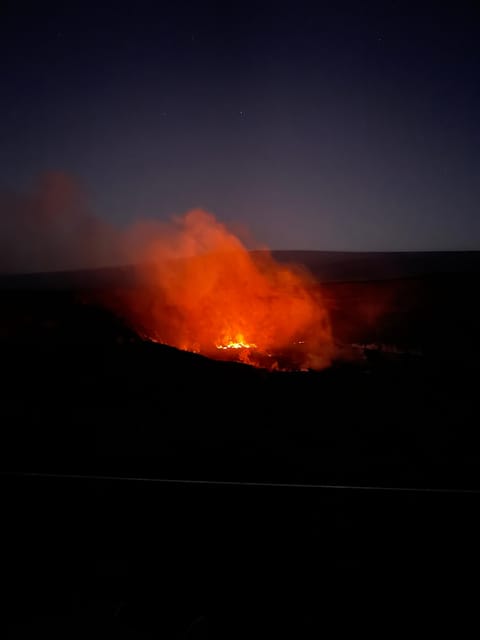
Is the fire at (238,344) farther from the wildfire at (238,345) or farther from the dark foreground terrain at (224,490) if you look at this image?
A: the dark foreground terrain at (224,490)

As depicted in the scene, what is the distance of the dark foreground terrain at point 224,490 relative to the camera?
2828 millimetres

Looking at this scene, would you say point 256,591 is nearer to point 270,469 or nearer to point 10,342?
point 270,469

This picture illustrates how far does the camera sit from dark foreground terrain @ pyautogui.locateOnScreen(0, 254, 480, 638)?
2.83 metres

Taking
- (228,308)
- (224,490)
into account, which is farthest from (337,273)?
(224,490)

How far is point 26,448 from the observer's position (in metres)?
5.30

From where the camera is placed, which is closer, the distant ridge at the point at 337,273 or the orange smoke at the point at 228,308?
the orange smoke at the point at 228,308

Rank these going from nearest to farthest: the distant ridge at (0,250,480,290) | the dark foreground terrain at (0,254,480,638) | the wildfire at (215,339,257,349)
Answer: the dark foreground terrain at (0,254,480,638) < the wildfire at (215,339,257,349) < the distant ridge at (0,250,480,290)

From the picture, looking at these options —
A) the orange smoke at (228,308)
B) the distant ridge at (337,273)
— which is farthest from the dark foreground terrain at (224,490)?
the distant ridge at (337,273)

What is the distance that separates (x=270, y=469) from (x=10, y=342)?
7163 mm

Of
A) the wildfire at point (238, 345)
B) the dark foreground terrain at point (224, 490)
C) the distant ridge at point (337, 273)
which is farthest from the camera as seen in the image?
the distant ridge at point (337, 273)

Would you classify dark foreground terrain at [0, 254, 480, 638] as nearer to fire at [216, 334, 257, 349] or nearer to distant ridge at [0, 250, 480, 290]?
fire at [216, 334, 257, 349]

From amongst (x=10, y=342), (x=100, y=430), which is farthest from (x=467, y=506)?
(x=10, y=342)

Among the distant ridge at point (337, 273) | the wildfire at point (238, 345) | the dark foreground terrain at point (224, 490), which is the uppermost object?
the distant ridge at point (337, 273)

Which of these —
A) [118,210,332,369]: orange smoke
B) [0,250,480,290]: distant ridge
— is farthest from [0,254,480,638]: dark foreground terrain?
[0,250,480,290]: distant ridge
